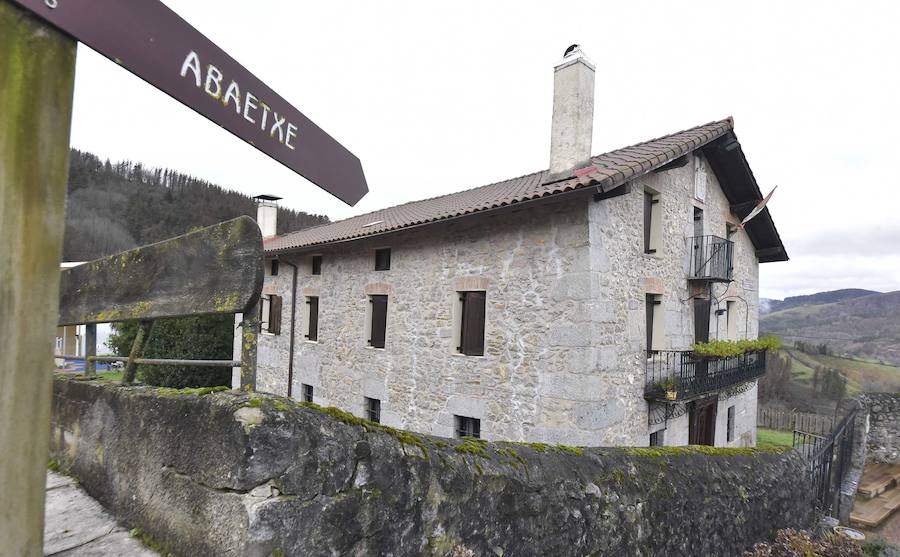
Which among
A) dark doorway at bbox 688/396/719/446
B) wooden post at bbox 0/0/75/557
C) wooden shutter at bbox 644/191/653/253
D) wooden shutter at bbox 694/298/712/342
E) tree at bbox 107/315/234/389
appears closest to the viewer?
wooden post at bbox 0/0/75/557

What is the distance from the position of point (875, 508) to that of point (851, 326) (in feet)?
269

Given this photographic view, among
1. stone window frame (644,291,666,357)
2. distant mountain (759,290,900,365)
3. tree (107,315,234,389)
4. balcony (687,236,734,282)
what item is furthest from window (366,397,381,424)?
distant mountain (759,290,900,365)

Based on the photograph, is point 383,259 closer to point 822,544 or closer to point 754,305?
point 822,544

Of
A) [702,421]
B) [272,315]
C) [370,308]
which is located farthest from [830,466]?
[272,315]

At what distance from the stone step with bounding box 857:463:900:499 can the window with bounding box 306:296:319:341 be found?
13040 mm

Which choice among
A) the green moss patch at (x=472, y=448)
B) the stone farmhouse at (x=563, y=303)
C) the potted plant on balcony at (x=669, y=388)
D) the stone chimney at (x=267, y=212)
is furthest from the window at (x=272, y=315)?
the green moss patch at (x=472, y=448)

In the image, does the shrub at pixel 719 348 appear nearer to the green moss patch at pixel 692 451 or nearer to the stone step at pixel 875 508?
the green moss patch at pixel 692 451

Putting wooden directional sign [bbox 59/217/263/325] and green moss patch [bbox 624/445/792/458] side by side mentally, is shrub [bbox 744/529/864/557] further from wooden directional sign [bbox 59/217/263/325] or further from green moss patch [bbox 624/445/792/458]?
wooden directional sign [bbox 59/217/263/325]

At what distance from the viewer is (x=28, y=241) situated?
3.46ft

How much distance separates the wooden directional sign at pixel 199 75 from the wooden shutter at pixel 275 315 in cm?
1269

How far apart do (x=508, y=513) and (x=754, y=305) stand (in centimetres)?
1385

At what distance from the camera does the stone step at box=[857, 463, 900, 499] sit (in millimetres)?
10479

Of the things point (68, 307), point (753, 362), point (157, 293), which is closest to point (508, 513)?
point (157, 293)

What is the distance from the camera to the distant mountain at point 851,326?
56.3 m
